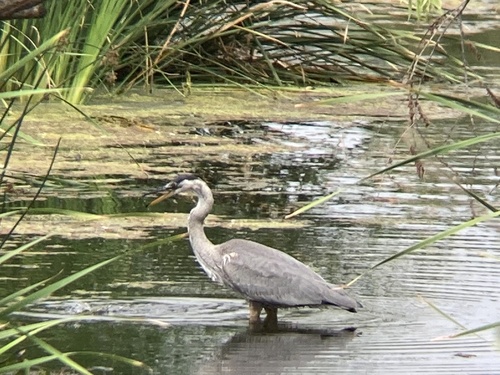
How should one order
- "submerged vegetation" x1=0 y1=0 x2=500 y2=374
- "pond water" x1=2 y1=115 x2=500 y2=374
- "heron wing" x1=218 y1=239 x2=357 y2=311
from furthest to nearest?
"submerged vegetation" x1=0 y1=0 x2=500 y2=374 < "heron wing" x1=218 y1=239 x2=357 y2=311 < "pond water" x1=2 y1=115 x2=500 y2=374

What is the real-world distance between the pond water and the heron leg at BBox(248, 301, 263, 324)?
0.26 feet

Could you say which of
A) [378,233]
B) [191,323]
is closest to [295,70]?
[378,233]

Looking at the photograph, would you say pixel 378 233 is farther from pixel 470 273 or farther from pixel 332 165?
pixel 332 165

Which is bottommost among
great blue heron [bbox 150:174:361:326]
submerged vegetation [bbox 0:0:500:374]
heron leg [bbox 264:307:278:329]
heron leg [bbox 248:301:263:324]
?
submerged vegetation [bbox 0:0:500:374]

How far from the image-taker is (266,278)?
5.36 m

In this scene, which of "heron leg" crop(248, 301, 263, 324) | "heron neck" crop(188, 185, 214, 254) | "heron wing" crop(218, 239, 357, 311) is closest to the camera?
"heron wing" crop(218, 239, 357, 311)

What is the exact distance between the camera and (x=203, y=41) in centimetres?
1009

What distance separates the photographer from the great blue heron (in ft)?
17.1

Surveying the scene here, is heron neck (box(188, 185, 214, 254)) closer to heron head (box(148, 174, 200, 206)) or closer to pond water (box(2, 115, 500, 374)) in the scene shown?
heron head (box(148, 174, 200, 206))

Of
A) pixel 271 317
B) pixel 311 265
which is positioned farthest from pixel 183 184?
pixel 271 317

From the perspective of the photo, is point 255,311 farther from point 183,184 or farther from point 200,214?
point 183,184

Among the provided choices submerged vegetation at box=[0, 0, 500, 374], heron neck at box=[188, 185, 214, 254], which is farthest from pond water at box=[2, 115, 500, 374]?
submerged vegetation at box=[0, 0, 500, 374]

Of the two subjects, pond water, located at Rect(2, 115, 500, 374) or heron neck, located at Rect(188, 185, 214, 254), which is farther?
heron neck, located at Rect(188, 185, 214, 254)

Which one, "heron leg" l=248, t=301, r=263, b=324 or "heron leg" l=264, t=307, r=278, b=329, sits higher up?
"heron leg" l=248, t=301, r=263, b=324
